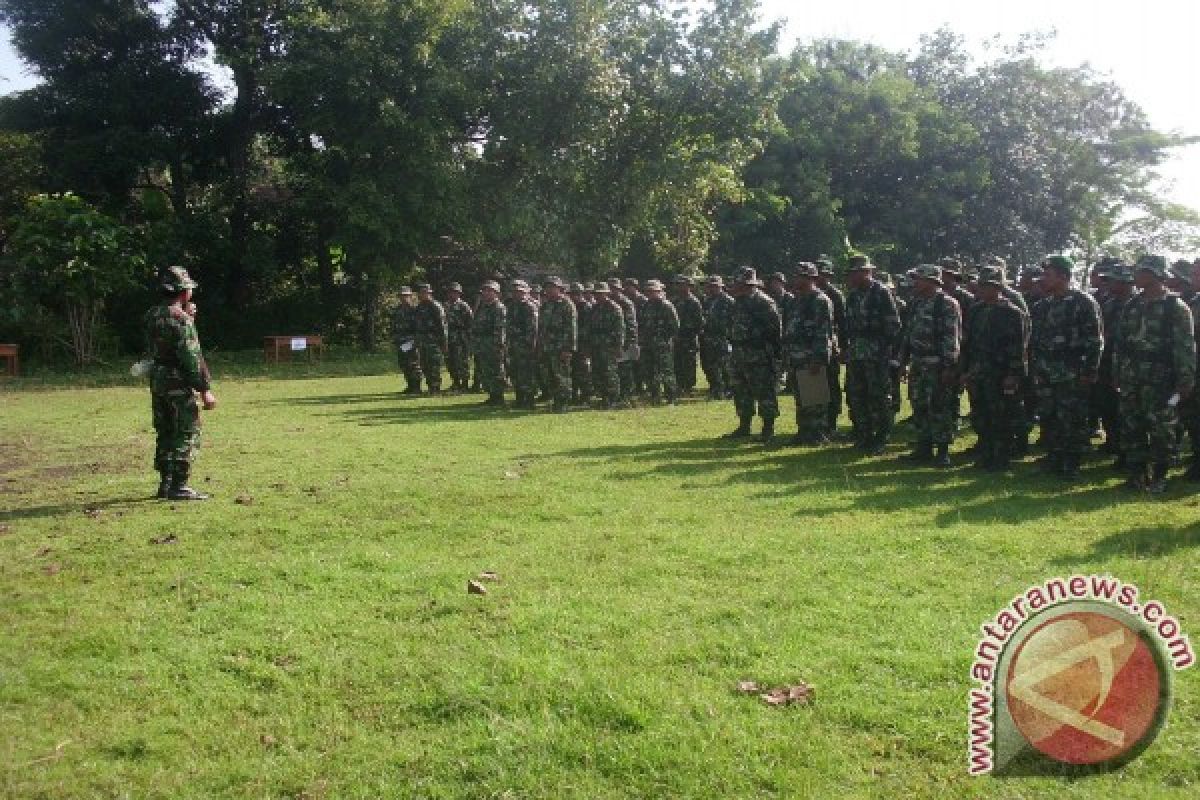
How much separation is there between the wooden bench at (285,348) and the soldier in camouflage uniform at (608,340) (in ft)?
45.0

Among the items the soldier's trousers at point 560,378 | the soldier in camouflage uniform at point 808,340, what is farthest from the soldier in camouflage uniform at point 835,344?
the soldier's trousers at point 560,378

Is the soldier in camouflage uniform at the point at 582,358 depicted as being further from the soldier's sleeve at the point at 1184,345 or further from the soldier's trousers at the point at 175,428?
the soldier's sleeve at the point at 1184,345

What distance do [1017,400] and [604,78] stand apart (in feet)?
58.0

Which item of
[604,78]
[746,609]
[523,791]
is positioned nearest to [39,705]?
[523,791]

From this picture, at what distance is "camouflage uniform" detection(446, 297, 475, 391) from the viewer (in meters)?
18.7

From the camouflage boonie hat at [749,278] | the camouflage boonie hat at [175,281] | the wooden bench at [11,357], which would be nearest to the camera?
the camouflage boonie hat at [175,281]

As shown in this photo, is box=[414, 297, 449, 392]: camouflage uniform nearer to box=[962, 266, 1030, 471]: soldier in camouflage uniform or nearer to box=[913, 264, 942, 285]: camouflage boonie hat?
box=[913, 264, 942, 285]: camouflage boonie hat

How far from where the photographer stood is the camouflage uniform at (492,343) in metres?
16.0

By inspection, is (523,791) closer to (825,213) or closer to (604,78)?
(604,78)

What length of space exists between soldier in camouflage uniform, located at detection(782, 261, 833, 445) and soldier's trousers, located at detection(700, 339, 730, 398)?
524cm

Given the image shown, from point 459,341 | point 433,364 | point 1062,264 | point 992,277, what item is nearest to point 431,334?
point 433,364

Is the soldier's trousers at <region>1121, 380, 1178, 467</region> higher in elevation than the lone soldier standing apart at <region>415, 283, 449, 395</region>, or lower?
lower

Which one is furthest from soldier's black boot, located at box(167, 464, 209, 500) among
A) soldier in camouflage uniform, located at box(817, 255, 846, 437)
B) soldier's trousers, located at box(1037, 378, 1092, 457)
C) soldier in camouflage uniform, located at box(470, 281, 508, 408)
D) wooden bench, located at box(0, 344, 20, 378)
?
wooden bench, located at box(0, 344, 20, 378)

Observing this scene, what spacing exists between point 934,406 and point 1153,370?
2.19 m
